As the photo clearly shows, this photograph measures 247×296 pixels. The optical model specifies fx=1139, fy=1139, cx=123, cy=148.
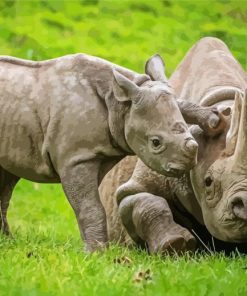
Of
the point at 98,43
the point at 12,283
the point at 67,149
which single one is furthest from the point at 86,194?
the point at 98,43

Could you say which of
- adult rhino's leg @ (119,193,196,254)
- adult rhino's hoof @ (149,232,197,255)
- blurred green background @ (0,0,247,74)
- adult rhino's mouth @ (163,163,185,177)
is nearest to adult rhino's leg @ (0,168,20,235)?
adult rhino's leg @ (119,193,196,254)

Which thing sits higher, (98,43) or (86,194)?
(86,194)

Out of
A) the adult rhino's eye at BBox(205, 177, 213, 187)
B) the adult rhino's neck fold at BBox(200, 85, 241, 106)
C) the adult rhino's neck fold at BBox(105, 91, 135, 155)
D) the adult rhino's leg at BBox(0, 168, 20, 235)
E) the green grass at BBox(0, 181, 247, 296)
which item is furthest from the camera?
the adult rhino's leg at BBox(0, 168, 20, 235)

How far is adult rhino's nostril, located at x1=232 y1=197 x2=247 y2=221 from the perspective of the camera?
6586mm

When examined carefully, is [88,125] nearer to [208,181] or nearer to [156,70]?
[156,70]

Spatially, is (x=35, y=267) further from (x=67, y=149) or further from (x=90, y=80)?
(x=90, y=80)

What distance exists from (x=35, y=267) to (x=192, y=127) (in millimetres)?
1608

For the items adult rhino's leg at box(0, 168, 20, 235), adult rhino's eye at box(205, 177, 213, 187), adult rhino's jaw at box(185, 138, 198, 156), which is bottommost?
adult rhino's leg at box(0, 168, 20, 235)

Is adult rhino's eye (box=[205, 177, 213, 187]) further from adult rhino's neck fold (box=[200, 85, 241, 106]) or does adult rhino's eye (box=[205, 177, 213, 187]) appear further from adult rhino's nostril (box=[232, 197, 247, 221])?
adult rhino's neck fold (box=[200, 85, 241, 106])

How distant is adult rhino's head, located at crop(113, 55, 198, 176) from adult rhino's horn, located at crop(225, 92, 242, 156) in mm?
399

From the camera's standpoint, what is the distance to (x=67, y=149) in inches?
271

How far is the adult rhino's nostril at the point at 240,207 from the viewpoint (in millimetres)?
6586

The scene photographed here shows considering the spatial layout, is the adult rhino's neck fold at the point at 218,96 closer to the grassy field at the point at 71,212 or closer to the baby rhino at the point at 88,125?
the baby rhino at the point at 88,125

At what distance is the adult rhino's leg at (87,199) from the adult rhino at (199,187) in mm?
437
